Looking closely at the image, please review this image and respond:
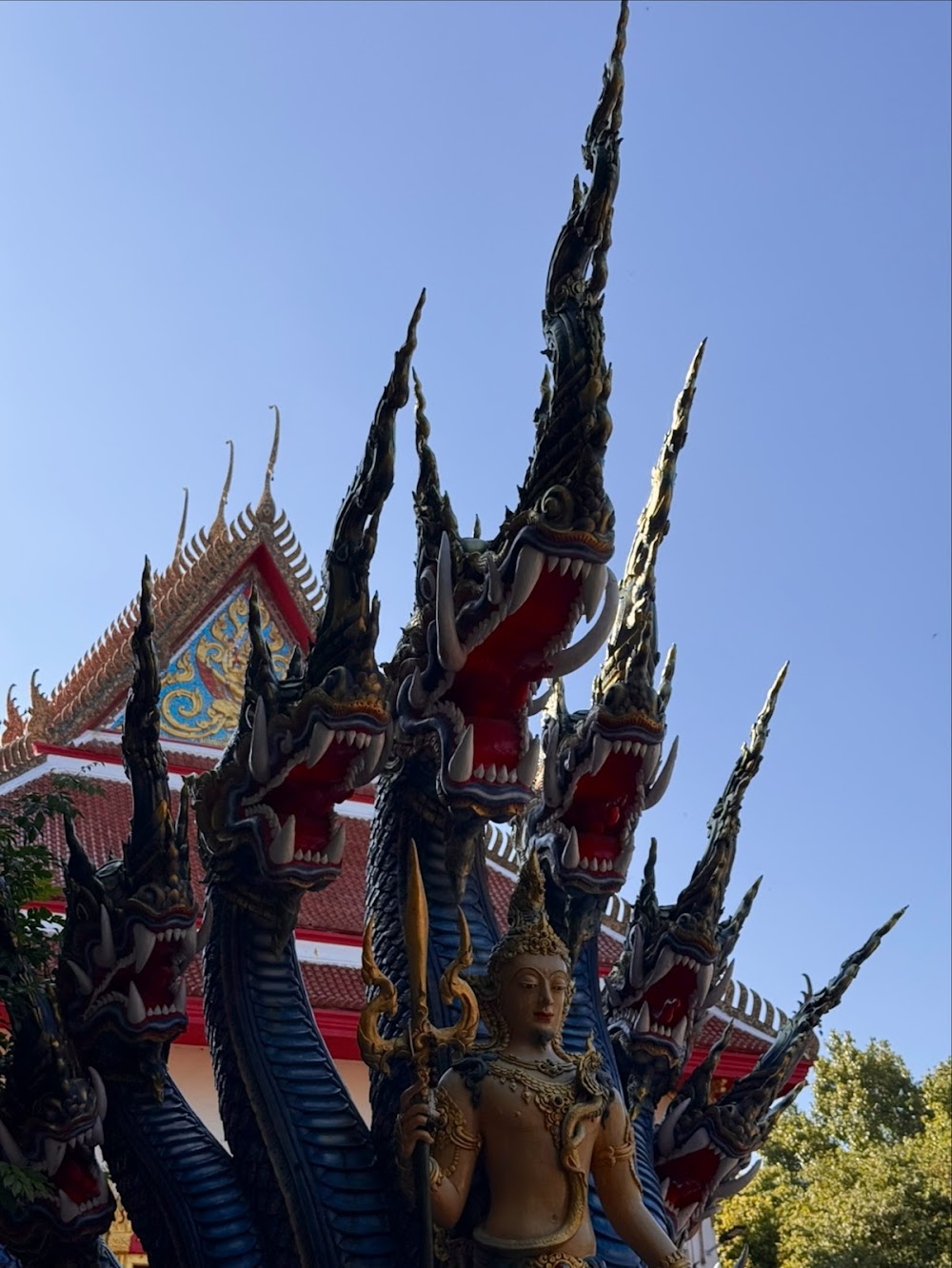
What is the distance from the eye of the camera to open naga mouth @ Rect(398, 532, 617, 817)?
5645 millimetres

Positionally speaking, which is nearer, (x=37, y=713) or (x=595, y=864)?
(x=595, y=864)

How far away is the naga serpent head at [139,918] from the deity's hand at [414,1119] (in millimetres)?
1927

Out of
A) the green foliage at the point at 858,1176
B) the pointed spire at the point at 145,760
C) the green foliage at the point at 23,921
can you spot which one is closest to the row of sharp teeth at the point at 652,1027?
the pointed spire at the point at 145,760

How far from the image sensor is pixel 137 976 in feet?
18.9

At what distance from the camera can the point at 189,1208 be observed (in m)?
5.40

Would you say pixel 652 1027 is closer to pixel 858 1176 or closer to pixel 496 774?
pixel 496 774

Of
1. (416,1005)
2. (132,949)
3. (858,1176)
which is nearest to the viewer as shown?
(416,1005)

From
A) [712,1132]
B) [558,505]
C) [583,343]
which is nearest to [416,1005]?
[558,505]

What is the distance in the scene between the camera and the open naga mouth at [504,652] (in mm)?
5645

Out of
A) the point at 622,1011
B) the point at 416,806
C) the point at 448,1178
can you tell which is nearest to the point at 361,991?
the point at 622,1011

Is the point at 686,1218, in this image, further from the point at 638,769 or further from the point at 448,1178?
the point at 448,1178

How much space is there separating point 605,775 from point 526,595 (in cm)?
104

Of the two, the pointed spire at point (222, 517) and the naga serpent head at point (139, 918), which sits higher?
the pointed spire at point (222, 517)

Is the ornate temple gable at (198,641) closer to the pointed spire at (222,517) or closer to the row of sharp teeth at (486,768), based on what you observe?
the pointed spire at (222,517)
